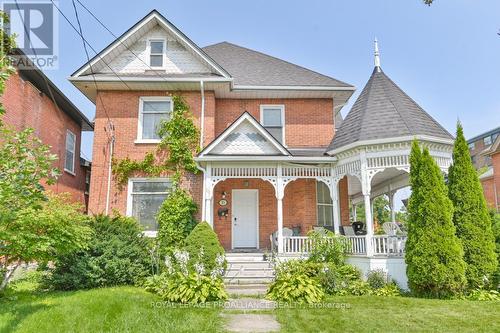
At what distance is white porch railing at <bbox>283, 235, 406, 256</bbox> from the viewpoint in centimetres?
942

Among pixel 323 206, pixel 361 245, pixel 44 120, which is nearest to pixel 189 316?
pixel 361 245

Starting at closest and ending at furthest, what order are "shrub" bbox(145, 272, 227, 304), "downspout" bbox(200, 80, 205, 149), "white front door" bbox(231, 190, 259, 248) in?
"shrub" bbox(145, 272, 227, 304), "downspout" bbox(200, 80, 205, 149), "white front door" bbox(231, 190, 259, 248)

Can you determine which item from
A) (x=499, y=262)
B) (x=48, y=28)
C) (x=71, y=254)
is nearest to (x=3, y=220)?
(x=71, y=254)

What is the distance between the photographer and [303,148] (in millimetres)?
13422

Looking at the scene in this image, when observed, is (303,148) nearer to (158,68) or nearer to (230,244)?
(230,244)

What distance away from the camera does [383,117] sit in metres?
10.5

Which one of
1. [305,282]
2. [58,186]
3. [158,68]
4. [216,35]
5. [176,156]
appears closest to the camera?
[305,282]

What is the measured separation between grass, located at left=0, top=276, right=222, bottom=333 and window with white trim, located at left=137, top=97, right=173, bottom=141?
6476mm

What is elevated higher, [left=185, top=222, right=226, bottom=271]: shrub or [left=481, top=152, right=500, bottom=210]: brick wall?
[left=481, top=152, right=500, bottom=210]: brick wall

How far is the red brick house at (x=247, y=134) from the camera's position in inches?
429

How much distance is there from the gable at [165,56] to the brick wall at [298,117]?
171 centimetres

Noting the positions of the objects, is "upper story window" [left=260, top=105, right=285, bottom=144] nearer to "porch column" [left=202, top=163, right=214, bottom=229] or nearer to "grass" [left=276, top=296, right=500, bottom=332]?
"porch column" [left=202, top=163, right=214, bottom=229]

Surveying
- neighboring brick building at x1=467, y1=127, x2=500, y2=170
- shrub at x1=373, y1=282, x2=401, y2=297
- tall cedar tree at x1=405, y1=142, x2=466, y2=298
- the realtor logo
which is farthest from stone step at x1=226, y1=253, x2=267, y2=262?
neighboring brick building at x1=467, y1=127, x2=500, y2=170

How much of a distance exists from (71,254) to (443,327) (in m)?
8.00
